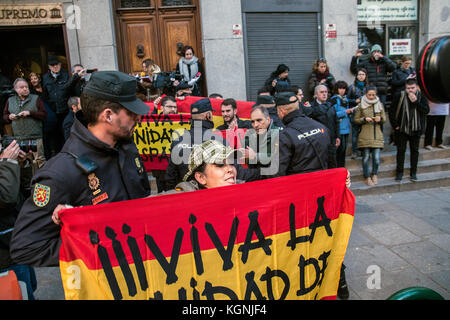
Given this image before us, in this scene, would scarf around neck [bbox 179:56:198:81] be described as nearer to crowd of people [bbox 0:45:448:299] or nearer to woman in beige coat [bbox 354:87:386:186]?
crowd of people [bbox 0:45:448:299]

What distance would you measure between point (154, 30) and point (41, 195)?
8127 millimetres

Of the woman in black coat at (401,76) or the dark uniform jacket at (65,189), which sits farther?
the woman in black coat at (401,76)

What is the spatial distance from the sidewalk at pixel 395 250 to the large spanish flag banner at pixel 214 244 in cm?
162

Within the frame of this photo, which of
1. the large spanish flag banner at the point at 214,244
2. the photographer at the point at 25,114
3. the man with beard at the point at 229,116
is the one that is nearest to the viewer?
the large spanish flag banner at the point at 214,244

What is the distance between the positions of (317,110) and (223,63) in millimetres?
3332

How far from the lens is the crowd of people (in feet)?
6.48

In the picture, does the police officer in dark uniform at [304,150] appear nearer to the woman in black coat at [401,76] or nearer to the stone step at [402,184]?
the stone step at [402,184]

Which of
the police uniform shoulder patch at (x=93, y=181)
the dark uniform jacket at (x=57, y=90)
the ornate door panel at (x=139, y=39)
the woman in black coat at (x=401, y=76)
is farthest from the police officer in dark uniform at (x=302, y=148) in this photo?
the ornate door panel at (x=139, y=39)

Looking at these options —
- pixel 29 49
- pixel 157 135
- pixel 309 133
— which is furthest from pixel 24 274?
pixel 29 49

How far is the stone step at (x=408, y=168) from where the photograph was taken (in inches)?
300

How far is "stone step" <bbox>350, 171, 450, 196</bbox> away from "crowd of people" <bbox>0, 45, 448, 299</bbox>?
20cm
